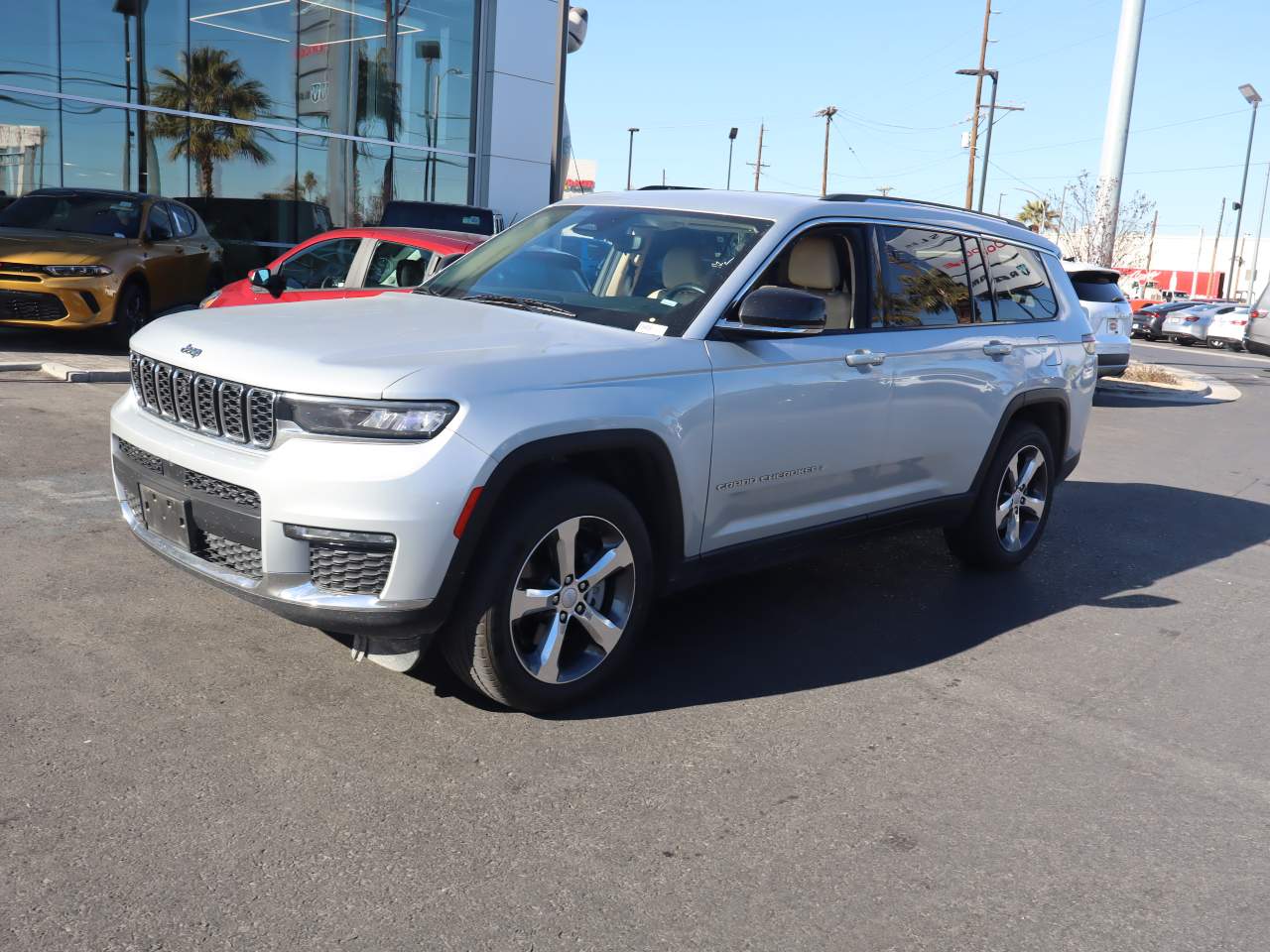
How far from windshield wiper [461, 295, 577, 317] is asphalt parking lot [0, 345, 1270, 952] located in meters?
1.41

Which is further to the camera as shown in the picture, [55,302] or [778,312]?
[55,302]

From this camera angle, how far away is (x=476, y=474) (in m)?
3.64

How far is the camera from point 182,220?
14.5 meters

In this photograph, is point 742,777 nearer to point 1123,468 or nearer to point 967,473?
point 967,473

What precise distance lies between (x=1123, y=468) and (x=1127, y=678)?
611 centimetres

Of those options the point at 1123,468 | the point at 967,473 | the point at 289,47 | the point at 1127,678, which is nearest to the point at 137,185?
the point at 289,47

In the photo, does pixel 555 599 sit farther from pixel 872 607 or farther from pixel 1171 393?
pixel 1171 393

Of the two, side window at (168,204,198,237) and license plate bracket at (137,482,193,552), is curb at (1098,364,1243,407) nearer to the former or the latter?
side window at (168,204,198,237)

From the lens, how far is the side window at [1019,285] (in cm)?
620

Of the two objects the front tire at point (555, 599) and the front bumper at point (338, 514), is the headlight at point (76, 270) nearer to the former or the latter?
the front bumper at point (338, 514)

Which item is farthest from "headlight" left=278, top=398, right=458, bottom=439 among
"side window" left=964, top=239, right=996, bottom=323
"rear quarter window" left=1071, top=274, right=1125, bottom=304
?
"rear quarter window" left=1071, top=274, right=1125, bottom=304

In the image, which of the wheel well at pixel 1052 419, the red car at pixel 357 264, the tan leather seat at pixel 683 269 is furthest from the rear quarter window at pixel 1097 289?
the tan leather seat at pixel 683 269

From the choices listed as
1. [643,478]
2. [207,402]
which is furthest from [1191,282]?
[207,402]

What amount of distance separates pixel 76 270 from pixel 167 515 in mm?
9276
